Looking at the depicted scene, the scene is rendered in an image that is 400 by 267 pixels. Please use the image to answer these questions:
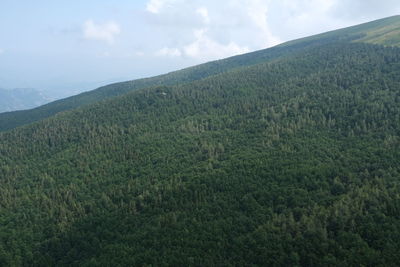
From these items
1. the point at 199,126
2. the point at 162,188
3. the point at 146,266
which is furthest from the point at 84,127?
the point at 146,266

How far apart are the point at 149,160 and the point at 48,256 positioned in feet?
180

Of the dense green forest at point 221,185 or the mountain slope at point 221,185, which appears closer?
the dense green forest at point 221,185

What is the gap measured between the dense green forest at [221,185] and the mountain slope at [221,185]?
0.45 meters

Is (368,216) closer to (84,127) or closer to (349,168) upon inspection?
(349,168)

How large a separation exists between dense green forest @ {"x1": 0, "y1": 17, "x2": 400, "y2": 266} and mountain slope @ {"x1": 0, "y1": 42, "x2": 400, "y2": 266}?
45 centimetres

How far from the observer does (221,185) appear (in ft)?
342

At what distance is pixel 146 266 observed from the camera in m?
71.2

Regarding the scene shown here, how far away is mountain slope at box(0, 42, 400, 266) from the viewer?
74.5m

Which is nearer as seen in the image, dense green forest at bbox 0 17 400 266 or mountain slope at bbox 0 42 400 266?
dense green forest at bbox 0 17 400 266

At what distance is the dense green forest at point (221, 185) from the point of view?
7438 centimetres

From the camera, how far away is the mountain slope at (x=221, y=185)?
74.5 metres

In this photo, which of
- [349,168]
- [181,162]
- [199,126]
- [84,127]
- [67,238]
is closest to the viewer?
[67,238]

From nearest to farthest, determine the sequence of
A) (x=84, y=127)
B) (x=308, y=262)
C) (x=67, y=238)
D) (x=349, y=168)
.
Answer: (x=308, y=262)
(x=67, y=238)
(x=349, y=168)
(x=84, y=127)

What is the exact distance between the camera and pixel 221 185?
104 m
